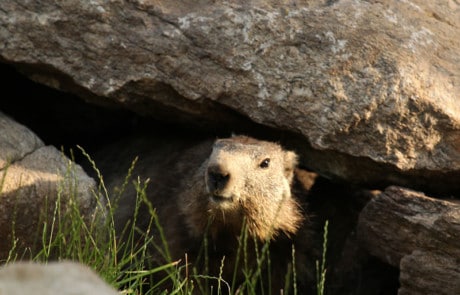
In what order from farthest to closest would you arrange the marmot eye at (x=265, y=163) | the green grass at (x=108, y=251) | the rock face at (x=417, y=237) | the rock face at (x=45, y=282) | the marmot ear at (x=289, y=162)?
the marmot ear at (x=289, y=162), the marmot eye at (x=265, y=163), the rock face at (x=417, y=237), the green grass at (x=108, y=251), the rock face at (x=45, y=282)

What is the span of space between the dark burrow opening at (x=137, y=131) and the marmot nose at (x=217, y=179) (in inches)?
38.8

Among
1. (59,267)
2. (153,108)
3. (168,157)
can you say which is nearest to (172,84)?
(153,108)

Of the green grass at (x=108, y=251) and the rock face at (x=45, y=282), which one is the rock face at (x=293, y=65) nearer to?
the green grass at (x=108, y=251)

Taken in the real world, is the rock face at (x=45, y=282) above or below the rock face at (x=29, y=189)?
above

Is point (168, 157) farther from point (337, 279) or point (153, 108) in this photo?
point (337, 279)

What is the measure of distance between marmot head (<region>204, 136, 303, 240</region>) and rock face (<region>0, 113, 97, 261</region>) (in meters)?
0.87

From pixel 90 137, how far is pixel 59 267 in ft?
16.1

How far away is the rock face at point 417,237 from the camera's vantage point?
18.2 ft

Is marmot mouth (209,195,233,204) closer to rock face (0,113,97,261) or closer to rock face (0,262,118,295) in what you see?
rock face (0,113,97,261)

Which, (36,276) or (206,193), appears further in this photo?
(206,193)

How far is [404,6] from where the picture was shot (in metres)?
6.18

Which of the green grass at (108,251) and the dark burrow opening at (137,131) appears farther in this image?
the dark burrow opening at (137,131)

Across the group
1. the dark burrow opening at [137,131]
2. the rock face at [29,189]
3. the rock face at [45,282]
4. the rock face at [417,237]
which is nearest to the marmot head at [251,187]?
the dark burrow opening at [137,131]

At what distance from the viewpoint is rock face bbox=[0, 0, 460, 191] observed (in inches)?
228
